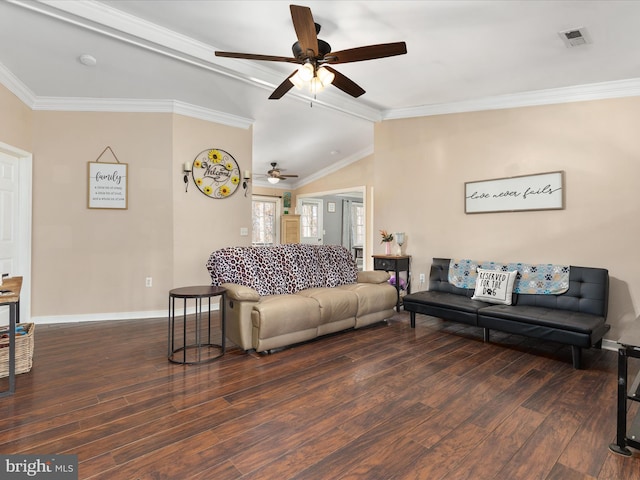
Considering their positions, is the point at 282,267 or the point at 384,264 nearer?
the point at 282,267

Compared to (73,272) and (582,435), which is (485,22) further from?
(73,272)

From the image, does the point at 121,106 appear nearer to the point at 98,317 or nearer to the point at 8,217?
the point at 8,217

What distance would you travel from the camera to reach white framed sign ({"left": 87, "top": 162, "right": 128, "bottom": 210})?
4273mm

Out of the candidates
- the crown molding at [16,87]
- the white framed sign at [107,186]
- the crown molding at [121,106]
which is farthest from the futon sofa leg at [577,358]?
the crown molding at [16,87]

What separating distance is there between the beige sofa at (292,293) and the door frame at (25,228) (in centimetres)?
230

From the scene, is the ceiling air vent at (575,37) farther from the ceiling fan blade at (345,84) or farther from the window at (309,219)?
the window at (309,219)

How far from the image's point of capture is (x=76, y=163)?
423cm

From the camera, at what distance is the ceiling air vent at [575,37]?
9.18 feet

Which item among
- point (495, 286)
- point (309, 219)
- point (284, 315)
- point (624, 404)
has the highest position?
point (309, 219)

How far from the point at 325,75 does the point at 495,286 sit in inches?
105

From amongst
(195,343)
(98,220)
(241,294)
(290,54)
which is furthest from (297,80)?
(98,220)

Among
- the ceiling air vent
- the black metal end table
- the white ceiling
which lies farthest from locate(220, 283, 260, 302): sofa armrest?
the ceiling air vent

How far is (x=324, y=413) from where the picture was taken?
2145 millimetres

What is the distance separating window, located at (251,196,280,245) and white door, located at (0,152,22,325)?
4944 millimetres
